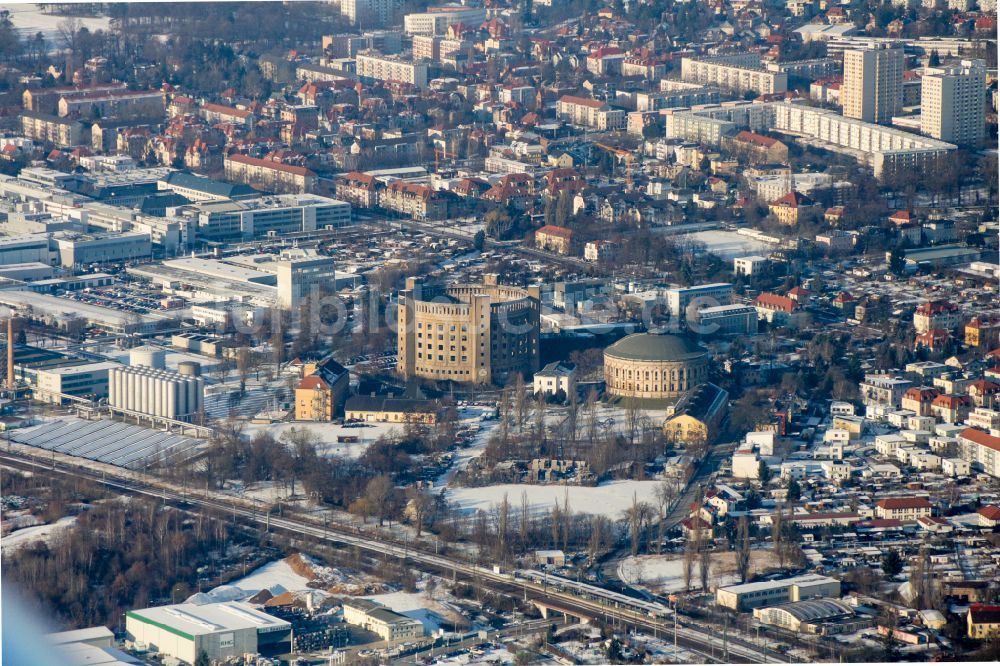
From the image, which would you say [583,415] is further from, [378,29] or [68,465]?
[378,29]

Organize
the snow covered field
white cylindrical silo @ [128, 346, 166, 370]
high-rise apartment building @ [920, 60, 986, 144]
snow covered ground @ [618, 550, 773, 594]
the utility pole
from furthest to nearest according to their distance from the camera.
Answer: high-rise apartment building @ [920, 60, 986, 144], the snow covered field, white cylindrical silo @ [128, 346, 166, 370], snow covered ground @ [618, 550, 773, 594], the utility pole

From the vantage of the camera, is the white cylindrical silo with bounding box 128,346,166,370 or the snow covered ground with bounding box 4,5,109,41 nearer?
the white cylindrical silo with bounding box 128,346,166,370

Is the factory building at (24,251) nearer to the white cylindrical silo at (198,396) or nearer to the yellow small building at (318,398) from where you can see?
the white cylindrical silo at (198,396)

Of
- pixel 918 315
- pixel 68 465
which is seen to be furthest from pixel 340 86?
pixel 68 465

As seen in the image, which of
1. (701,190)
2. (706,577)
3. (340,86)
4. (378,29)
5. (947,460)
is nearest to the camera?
(706,577)

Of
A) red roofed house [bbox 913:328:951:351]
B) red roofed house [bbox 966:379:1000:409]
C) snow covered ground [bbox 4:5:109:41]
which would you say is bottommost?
red roofed house [bbox 966:379:1000:409]

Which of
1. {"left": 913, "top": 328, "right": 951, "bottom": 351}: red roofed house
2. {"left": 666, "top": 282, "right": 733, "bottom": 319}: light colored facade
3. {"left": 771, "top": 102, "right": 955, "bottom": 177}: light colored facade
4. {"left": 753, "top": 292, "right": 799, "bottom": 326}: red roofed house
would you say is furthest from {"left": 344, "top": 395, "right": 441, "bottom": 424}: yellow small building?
{"left": 771, "top": 102, "right": 955, "bottom": 177}: light colored facade

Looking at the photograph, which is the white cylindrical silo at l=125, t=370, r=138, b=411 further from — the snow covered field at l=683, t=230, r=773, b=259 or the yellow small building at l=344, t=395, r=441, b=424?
the snow covered field at l=683, t=230, r=773, b=259

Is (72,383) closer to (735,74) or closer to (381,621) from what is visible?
(381,621)
